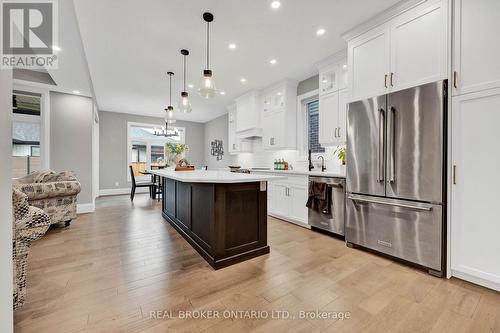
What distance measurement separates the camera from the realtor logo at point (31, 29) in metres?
2.20

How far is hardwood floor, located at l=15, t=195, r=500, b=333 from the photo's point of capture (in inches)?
58.7

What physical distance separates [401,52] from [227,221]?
2722 millimetres

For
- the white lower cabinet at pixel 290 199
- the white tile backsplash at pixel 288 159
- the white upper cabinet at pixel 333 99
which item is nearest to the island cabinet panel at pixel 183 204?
the white lower cabinet at pixel 290 199

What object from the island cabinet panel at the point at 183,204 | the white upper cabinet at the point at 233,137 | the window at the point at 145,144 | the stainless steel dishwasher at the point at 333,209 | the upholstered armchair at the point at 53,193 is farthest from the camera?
the window at the point at 145,144

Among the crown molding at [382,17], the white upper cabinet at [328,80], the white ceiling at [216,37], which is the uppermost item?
the white ceiling at [216,37]

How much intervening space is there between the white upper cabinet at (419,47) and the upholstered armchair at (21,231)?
353 cm

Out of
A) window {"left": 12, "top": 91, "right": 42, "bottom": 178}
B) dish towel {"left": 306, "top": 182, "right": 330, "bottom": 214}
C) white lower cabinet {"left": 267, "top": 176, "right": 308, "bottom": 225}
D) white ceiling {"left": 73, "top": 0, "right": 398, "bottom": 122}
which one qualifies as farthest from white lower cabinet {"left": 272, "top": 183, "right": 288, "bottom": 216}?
window {"left": 12, "top": 91, "right": 42, "bottom": 178}

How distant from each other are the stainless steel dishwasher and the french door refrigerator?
225mm

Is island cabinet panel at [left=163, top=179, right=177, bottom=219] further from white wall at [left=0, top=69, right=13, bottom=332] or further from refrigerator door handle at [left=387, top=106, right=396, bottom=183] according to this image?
refrigerator door handle at [left=387, top=106, right=396, bottom=183]

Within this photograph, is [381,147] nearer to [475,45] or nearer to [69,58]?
[475,45]

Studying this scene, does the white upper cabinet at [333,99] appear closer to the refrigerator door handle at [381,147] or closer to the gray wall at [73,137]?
the refrigerator door handle at [381,147]

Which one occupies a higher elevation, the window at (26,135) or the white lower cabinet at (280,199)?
the window at (26,135)

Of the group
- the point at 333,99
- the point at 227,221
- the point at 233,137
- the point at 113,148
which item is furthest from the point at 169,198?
the point at 113,148

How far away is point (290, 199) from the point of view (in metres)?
3.97
